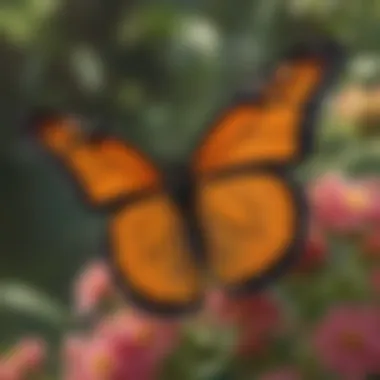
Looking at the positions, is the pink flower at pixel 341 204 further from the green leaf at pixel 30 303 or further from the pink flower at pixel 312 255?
the green leaf at pixel 30 303

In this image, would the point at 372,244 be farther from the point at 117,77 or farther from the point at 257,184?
the point at 117,77

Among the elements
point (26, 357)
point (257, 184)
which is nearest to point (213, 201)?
point (257, 184)

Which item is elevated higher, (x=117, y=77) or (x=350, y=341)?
(x=117, y=77)

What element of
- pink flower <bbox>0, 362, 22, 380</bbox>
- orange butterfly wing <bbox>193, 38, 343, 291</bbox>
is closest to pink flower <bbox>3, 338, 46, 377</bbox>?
pink flower <bbox>0, 362, 22, 380</bbox>

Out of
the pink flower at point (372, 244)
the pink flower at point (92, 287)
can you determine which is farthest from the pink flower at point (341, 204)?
the pink flower at point (92, 287)

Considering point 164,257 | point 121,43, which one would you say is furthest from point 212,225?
point 121,43

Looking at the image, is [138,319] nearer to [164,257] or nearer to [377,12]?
[164,257]
